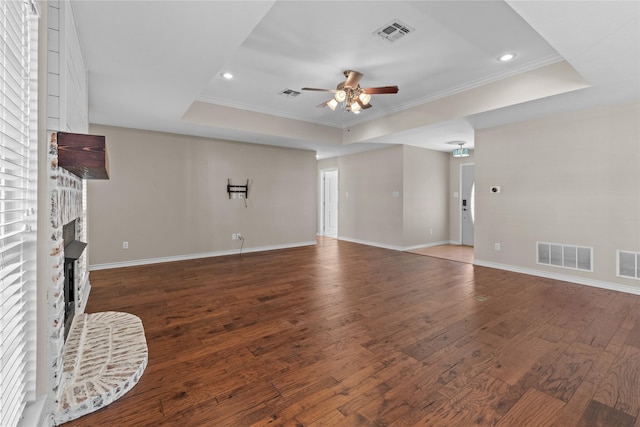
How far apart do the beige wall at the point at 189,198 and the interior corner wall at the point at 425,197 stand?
8.04 ft

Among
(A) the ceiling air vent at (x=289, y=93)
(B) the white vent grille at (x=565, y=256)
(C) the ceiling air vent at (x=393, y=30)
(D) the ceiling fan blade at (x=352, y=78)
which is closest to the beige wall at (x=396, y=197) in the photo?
(B) the white vent grille at (x=565, y=256)

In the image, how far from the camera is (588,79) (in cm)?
315

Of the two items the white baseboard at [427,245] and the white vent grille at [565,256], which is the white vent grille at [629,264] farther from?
the white baseboard at [427,245]

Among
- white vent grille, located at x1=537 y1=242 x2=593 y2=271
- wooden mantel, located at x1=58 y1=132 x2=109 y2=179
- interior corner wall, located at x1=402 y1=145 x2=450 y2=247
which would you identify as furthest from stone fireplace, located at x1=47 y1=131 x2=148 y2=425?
interior corner wall, located at x1=402 y1=145 x2=450 y2=247

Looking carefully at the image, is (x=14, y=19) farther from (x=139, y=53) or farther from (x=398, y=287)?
(x=398, y=287)

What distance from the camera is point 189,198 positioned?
5.90 m

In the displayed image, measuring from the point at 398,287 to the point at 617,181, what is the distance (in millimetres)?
3209

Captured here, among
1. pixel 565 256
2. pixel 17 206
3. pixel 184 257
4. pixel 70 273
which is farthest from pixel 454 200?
pixel 17 206

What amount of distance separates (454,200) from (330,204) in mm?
3584

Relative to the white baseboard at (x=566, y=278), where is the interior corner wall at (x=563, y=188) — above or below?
above

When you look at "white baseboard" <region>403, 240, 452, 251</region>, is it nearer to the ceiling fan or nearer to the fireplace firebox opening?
the ceiling fan

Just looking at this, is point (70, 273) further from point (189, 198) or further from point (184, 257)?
point (189, 198)

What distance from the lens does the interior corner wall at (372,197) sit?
22.8 feet

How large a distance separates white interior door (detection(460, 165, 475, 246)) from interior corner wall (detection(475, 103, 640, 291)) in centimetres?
229
